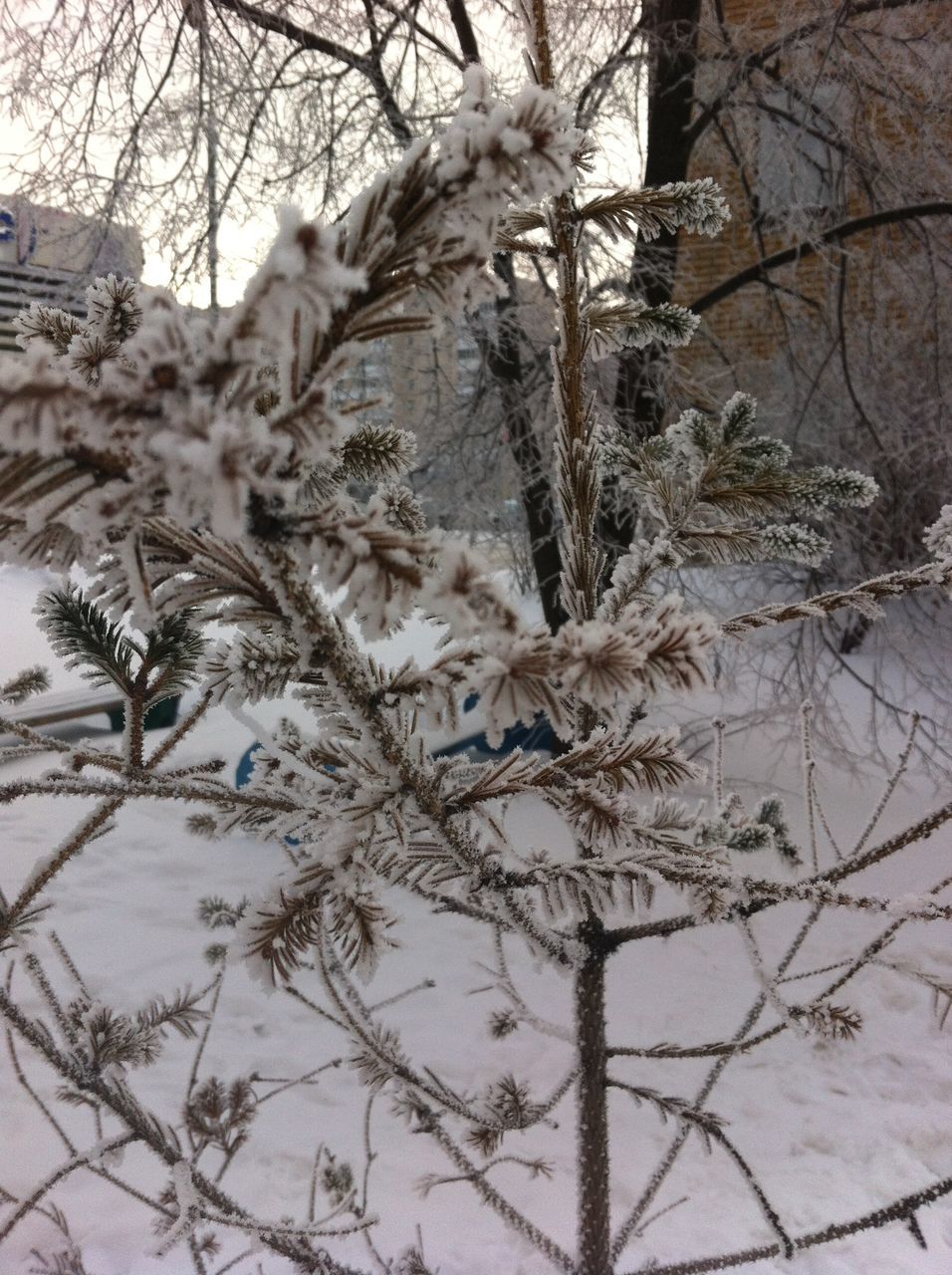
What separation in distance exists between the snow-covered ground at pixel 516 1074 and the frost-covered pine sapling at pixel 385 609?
0.66 m

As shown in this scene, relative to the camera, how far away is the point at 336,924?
629 millimetres

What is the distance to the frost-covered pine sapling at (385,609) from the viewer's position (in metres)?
0.43

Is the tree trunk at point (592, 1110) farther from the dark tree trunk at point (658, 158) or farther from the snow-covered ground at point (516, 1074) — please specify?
the dark tree trunk at point (658, 158)

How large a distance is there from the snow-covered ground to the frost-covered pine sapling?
66 centimetres

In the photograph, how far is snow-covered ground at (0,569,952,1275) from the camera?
2125 millimetres

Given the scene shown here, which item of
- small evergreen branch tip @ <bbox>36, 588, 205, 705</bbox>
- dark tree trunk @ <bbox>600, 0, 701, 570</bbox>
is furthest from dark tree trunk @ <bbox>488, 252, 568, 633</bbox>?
small evergreen branch tip @ <bbox>36, 588, 205, 705</bbox>

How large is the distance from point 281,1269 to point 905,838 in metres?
1.82

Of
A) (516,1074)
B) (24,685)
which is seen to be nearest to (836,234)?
(516,1074)

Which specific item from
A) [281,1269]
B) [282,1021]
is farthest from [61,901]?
[281,1269]

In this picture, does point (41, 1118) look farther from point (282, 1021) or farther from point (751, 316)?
point (751, 316)

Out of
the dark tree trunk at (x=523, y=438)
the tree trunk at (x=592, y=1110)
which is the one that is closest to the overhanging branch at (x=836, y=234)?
the dark tree trunk at (x=523, y=438)

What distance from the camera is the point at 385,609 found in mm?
451

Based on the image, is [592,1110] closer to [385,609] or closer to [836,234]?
[385,609]

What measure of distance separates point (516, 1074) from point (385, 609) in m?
2.83
